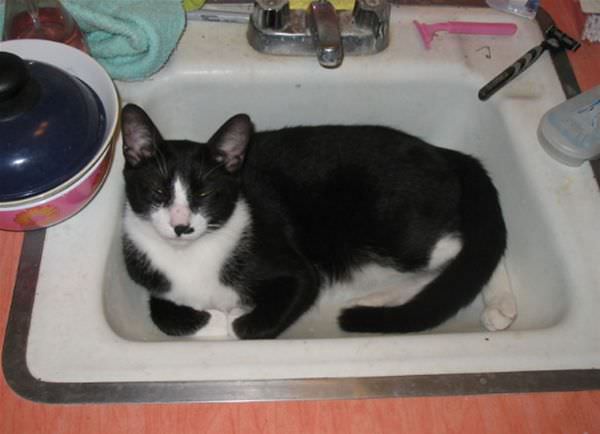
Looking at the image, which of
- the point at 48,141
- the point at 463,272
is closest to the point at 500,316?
the point at 463,272

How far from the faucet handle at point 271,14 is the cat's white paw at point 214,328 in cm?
59

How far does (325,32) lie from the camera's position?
1051 mm

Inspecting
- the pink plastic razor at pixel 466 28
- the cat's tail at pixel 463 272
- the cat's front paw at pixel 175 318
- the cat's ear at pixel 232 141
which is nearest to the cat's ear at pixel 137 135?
the cat's ear at pixel 232 141

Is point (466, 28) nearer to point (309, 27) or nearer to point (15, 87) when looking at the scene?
point (309, 27)

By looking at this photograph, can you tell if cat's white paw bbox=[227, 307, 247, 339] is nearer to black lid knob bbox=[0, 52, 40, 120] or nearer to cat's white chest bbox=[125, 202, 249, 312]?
cat's white chest bbox=[125, 202, 249, 312]

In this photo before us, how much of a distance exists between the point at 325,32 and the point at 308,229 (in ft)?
1.27

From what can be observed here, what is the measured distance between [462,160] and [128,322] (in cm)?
74

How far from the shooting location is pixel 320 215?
3.93 feet

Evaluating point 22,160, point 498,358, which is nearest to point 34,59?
point 22,160

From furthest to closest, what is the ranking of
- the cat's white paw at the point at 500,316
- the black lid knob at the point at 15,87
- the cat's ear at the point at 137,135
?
the cat's white paw at the point at 500,316, the cat's ear at the point at 137,135, the black lid knob at the point at 15,87

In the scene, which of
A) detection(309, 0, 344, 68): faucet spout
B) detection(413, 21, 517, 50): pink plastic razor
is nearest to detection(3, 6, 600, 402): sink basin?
detection(413, 21, 517, 50): pink plastic razor

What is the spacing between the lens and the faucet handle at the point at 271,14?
3.73 feet

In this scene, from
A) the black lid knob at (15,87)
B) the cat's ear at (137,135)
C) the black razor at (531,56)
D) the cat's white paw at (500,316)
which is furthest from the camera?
the black razor at (531,56)

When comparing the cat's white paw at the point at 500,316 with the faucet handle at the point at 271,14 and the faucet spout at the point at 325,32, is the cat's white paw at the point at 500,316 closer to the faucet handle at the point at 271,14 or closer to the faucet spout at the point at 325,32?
the faucet spout at the point at 325,32
